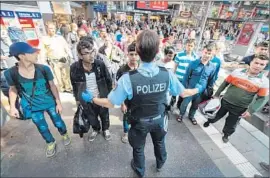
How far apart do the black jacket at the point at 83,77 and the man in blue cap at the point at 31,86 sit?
0.29m

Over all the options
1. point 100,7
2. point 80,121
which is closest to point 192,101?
point 80,121

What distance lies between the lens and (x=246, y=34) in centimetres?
648

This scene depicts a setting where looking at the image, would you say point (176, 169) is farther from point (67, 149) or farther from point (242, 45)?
point (242, 45)

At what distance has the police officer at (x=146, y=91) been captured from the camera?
4.14 feet

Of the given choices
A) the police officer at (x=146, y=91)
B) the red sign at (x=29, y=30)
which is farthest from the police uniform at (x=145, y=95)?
the red sign at (x=29, y=30)

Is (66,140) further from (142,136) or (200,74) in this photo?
(200,74)

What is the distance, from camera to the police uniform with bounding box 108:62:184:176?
1289 mm

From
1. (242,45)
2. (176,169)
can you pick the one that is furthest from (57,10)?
(242,45)

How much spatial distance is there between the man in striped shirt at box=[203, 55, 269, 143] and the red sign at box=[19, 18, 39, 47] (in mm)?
4368

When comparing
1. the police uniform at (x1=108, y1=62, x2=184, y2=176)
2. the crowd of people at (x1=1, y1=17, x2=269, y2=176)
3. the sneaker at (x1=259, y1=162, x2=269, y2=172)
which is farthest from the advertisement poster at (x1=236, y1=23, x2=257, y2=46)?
the police uniform at (x1=108, y1=62, x2=184, y2=176)

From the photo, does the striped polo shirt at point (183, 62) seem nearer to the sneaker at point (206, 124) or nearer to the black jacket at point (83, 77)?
the sneaker at point (206, 124)

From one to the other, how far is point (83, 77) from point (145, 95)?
1057 millimetres

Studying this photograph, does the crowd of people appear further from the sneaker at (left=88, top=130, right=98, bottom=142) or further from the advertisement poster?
the advertisement poster

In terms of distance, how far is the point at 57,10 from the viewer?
5.11m
